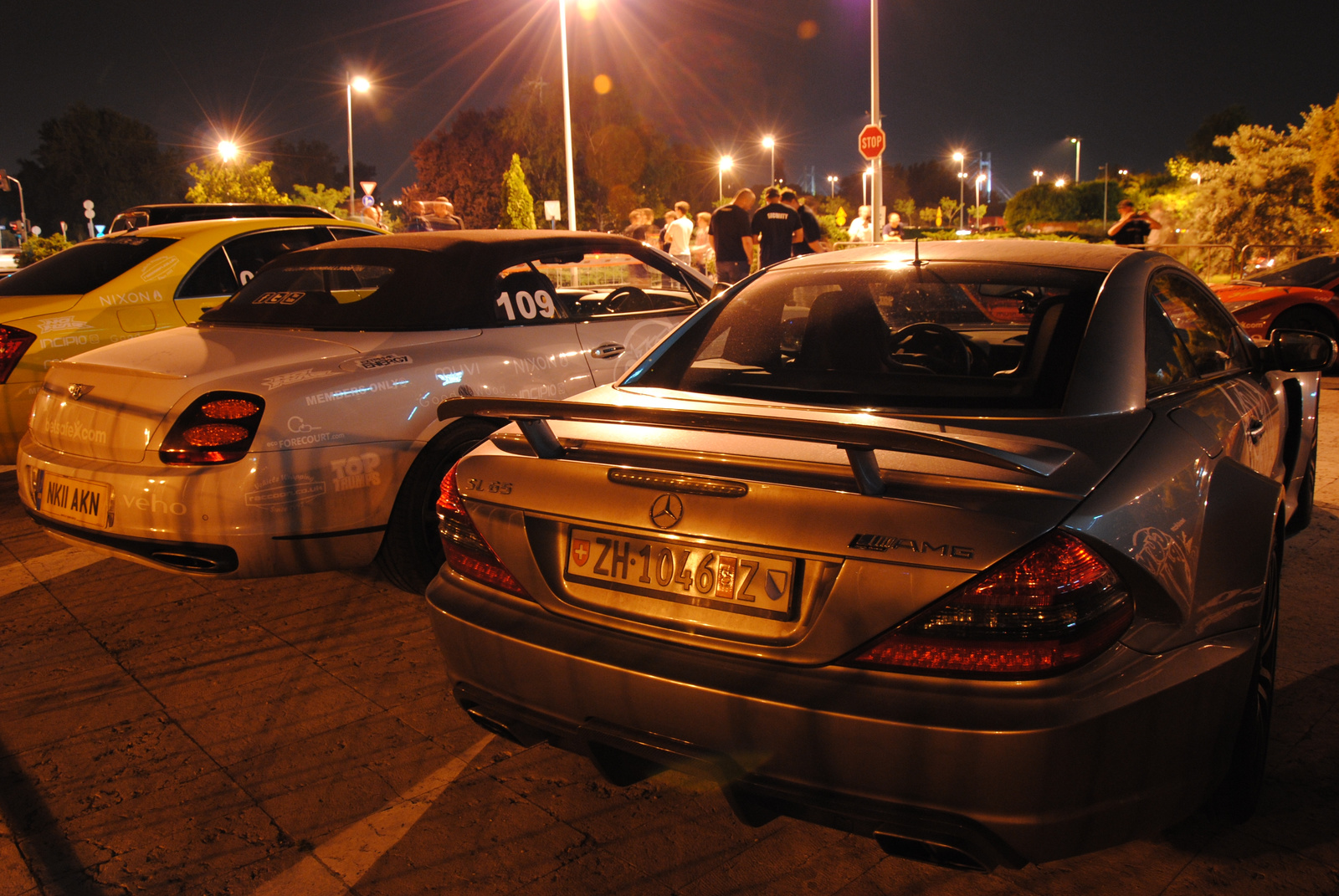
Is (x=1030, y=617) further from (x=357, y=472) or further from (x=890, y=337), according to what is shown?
(x=357, y=472)

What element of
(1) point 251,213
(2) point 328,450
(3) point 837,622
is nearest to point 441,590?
(3) point 837,622

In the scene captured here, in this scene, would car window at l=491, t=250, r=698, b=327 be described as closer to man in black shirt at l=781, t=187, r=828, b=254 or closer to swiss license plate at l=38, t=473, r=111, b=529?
swiss license plate at l=38, t=473, r=111, b=529

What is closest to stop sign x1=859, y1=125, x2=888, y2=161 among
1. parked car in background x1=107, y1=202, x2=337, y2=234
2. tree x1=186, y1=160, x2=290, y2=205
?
parked car in background x1=107, y1=202, x2=337, y2=234

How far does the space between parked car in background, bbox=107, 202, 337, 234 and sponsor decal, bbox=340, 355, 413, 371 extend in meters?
4.68

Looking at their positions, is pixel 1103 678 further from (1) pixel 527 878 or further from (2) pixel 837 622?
(1) pixel 527 878

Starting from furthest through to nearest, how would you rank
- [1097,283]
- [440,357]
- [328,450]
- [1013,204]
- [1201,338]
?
1. [1013,204]
2. [440,357]
3. [328,450]
4. [1201,338]
5. [1097,283]

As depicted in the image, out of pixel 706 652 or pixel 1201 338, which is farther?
pixel 1201 338

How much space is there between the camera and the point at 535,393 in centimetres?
437

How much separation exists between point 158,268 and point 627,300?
10.1 feet

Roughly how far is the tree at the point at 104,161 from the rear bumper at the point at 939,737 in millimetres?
90414

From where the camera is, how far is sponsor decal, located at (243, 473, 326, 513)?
3543 millimetres

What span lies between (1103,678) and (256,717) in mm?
2597

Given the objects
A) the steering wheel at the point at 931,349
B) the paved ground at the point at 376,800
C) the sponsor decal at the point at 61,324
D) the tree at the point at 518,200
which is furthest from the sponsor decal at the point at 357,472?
the tree at the point at 518,200

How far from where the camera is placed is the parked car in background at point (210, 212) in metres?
9.05
